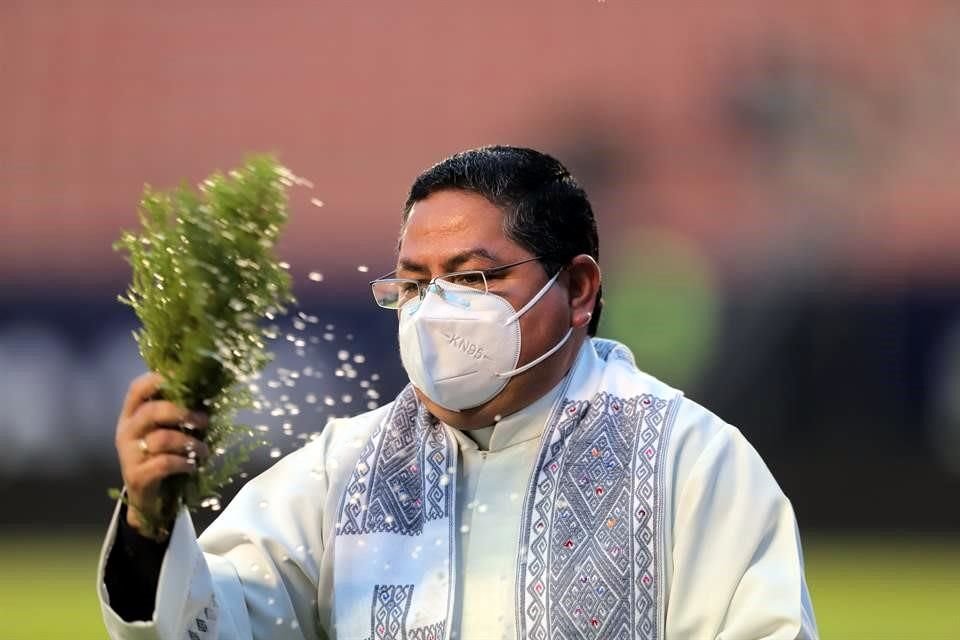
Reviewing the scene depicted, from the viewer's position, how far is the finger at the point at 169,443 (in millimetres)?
2918

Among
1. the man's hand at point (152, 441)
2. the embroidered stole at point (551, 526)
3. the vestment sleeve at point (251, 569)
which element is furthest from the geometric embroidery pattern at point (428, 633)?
the man's hand at point (152, 441)

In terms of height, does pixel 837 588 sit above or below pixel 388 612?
below

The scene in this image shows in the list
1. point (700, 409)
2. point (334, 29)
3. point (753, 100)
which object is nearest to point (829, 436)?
point (753, 100)

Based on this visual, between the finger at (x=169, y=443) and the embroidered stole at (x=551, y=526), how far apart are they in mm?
672

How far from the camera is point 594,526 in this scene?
11.2 ft

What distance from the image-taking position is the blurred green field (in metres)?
9.48

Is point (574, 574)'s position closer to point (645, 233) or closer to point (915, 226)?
point (645, 233)

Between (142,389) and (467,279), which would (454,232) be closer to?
(467,279)

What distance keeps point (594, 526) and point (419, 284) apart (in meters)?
0.68

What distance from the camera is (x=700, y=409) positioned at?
3.61 m

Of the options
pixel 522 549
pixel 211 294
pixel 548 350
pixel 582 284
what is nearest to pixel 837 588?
pixel 582 284

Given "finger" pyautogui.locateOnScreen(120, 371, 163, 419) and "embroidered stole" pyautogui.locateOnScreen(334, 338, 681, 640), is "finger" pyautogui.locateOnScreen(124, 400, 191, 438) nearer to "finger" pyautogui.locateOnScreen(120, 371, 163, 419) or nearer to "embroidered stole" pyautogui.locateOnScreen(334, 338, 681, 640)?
"finger" pyautogui.locateOnScreen(120, 371, 163, 419)

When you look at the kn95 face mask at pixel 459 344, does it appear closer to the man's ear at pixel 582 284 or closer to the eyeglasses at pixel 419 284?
the eyeglasses at pixel 419 284

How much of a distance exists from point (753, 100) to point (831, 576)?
5.27 metres
